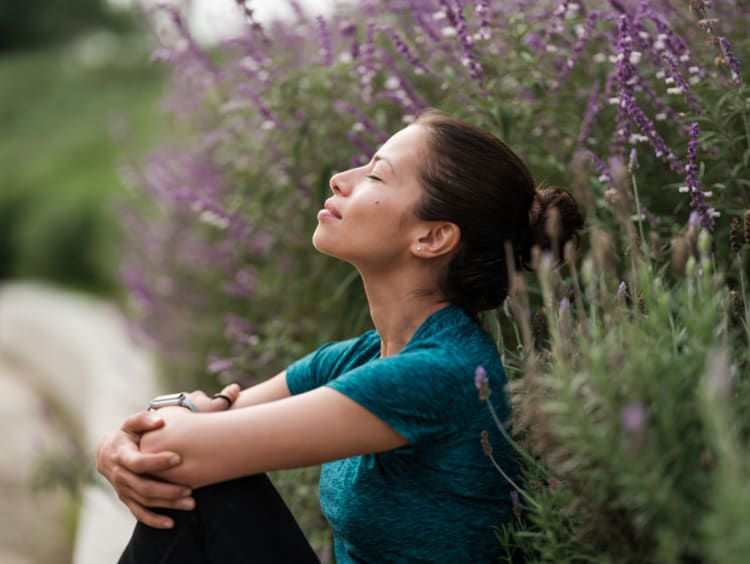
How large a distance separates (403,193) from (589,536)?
82cm

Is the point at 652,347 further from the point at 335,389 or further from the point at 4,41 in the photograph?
the point at 4,41

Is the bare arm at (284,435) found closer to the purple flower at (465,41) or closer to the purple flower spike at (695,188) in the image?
the purple flower spike at (695,188)

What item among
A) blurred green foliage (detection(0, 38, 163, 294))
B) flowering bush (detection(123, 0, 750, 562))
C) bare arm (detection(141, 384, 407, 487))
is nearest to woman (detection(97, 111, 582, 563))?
bare arm (detection(141, 384, 407, 487))

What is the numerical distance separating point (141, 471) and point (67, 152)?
13436 mm

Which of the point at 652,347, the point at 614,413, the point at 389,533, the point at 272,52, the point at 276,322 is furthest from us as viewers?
the point at 272,52

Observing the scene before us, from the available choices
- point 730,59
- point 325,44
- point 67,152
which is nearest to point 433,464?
point 730,59

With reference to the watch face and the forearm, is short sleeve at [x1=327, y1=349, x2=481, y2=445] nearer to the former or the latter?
the watch face

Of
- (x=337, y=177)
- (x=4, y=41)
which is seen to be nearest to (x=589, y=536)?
(x=337, y=177)

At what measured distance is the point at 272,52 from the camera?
340 centimetres

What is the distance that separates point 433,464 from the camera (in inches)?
69.1

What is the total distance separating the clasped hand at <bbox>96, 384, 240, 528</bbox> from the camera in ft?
5.76

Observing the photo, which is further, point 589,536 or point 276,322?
point 276,322

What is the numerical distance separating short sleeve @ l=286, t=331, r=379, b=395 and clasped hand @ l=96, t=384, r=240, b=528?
1.39ft

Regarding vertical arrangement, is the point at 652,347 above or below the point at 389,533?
above
